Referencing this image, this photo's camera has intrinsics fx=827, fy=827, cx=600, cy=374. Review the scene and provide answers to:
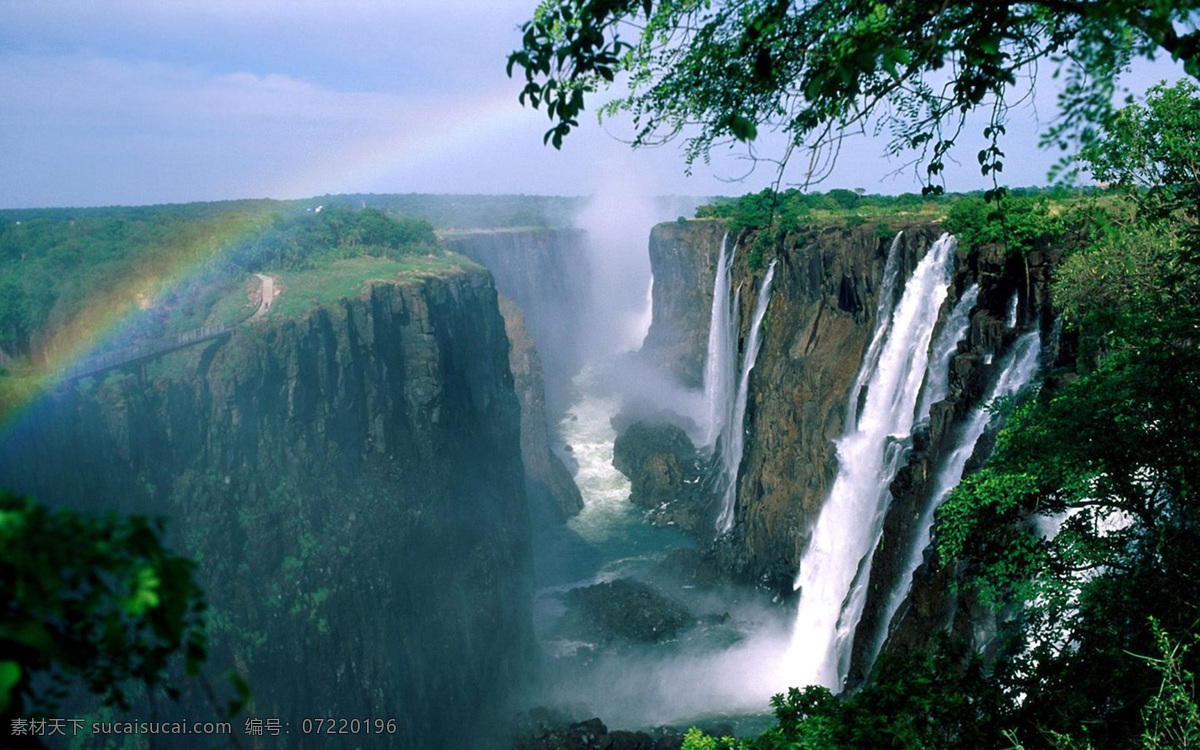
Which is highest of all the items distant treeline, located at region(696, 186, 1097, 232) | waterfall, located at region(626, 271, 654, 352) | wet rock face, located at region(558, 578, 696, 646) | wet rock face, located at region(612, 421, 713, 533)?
distant treeline, located at region(696, 186, 1097, 232)

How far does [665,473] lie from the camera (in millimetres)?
43875

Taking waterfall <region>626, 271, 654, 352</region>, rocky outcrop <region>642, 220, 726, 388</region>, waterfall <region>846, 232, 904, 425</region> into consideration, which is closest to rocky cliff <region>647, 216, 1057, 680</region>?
waterfall <region>846, 232, 904, 425</region>

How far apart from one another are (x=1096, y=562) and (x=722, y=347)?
1301 inches

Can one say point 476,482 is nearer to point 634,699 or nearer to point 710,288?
point 634,699

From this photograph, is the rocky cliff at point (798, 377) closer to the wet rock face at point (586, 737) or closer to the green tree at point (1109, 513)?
the wet rock face at point (586, 737)

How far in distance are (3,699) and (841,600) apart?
82.8 ft

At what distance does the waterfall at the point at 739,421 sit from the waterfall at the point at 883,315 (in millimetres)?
7315

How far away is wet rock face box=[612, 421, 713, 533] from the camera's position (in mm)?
40500

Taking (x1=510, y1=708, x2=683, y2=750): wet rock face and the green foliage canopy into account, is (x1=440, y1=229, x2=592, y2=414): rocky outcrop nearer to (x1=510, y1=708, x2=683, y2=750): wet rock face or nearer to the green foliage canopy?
(x1=510, y1=708, x2=683, y2=750): wet rock face

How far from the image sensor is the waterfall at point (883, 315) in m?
24.6

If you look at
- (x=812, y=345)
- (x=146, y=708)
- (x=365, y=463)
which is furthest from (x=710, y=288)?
(x=146, y=708)

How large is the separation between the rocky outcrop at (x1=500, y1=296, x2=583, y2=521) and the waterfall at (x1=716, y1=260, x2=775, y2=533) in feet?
32.1

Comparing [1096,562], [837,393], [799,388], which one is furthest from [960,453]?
[799,388]

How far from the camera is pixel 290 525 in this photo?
86.3ft
